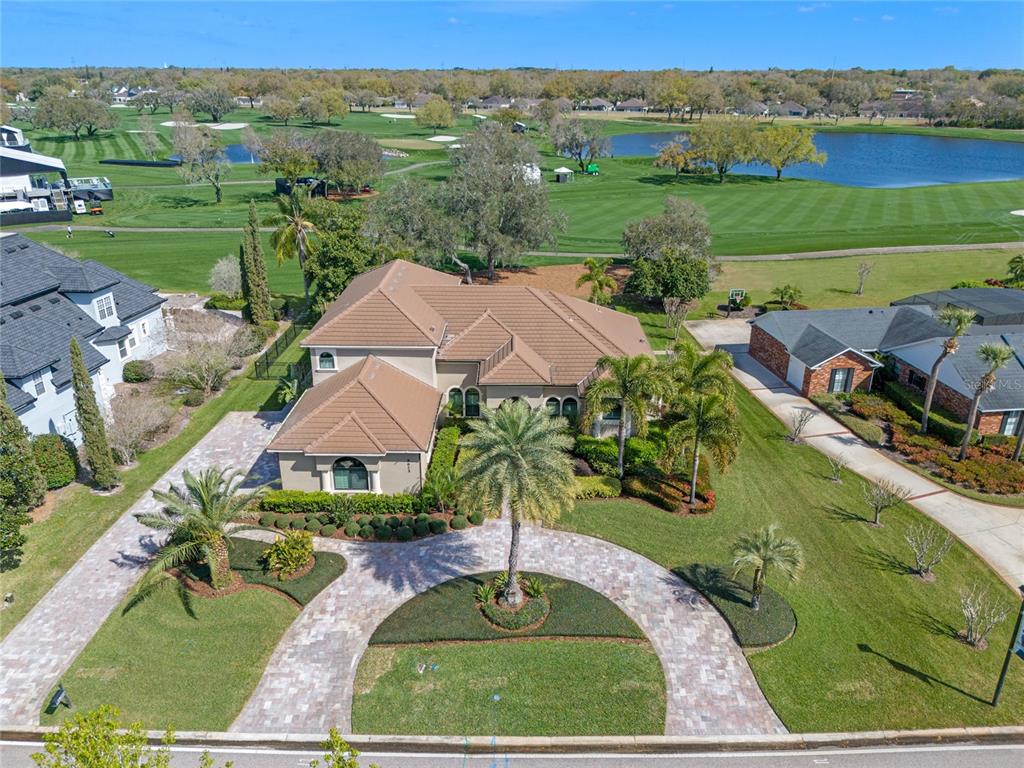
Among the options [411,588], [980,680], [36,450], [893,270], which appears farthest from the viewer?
[893,270]

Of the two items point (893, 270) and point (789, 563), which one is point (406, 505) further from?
point (893, 270)

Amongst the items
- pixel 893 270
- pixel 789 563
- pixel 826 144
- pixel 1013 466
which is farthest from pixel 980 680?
pixel 826 144

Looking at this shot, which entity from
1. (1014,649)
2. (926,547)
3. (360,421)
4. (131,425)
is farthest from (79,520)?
(1014,649)

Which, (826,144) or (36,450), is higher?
(826,144)

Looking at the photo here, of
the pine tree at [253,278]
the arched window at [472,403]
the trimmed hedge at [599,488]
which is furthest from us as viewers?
the pine tree at [253,278]

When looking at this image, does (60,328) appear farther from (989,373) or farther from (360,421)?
(989,373)

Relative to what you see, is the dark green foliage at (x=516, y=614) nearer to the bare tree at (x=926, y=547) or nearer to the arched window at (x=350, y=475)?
the arched window at (x=350, y=475)

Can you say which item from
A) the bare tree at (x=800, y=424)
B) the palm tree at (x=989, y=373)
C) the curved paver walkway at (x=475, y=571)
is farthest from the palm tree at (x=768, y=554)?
the palm tree at (x=989, y=373)
